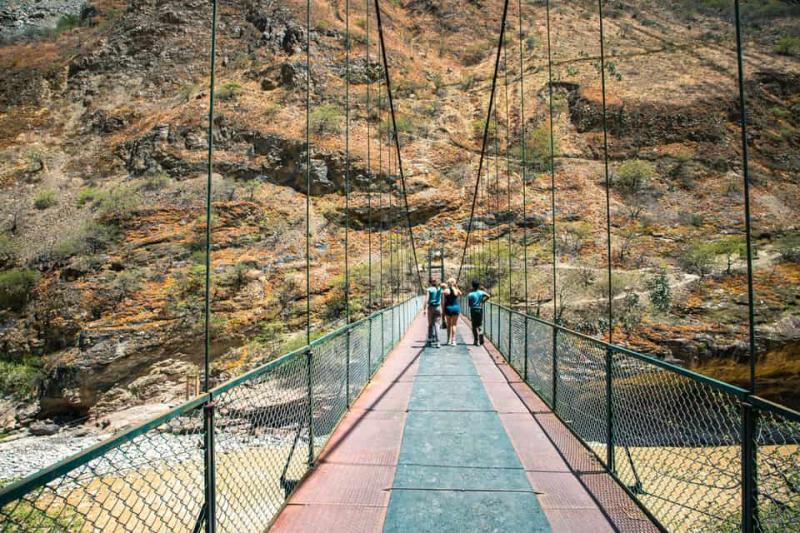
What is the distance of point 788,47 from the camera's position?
34.4 meters

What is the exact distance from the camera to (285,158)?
90.9 feet

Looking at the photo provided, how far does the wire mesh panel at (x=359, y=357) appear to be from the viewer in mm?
4785

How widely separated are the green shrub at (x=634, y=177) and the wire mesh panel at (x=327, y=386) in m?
27.1

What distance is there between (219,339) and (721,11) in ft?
182

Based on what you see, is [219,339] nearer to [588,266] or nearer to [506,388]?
[506,388]

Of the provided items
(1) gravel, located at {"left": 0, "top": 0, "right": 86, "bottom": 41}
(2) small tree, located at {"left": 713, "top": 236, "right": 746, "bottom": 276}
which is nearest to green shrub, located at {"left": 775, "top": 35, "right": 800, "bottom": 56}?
(2) small tree, located at {"left": 713, "top": 236, "right": 746, "bottom": 276}

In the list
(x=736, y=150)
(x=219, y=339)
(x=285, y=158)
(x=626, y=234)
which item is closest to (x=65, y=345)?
(x=219, y=339)

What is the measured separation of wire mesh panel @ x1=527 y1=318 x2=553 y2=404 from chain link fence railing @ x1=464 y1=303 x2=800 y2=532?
12 mm

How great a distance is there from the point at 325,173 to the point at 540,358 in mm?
23775

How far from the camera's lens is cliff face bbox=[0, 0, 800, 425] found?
16.0m

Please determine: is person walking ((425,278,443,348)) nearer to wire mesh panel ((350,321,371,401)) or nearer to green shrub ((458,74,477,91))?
wire mesh panel ((350,321,371,401))

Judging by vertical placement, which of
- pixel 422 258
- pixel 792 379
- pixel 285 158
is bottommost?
pixel 792 379

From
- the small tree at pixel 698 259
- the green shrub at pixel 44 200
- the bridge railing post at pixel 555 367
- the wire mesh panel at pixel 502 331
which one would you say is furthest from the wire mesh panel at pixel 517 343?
the green shrub at pixel 44 200

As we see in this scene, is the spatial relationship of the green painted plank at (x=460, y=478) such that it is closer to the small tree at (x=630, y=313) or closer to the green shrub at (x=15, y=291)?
the small tree at (x=630, y=313)
